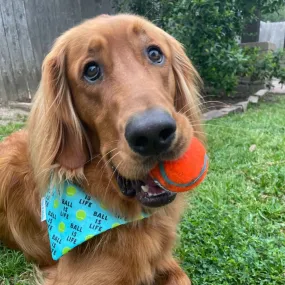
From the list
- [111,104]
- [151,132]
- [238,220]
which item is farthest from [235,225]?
[151,132]

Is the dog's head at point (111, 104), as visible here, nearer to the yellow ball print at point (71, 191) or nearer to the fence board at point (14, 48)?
the yellow ball print at point (71, 191)

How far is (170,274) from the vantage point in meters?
2.53

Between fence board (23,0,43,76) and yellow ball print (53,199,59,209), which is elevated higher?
yellow ball print (53,199,59,209)

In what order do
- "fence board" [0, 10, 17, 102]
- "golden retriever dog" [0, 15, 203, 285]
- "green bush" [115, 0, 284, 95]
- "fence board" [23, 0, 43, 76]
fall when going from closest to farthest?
"golden retriever dog" [0, 15, 203, 285] → "green bush" [115, 0, 284, 95] → "fence board" [0, 10, 17, 102] → "fence board" [23, 0, 43, 76]

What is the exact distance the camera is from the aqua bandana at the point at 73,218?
2.32 meters

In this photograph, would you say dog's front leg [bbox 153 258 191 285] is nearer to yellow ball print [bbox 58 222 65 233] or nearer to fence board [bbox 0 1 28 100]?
yellow ball print [bbox 58 222 65 233]

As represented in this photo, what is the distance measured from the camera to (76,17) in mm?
8898

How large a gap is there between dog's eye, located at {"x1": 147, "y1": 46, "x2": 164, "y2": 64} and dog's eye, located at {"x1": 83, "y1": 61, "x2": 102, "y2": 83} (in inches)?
12.9

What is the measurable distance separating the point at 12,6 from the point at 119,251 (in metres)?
6.90

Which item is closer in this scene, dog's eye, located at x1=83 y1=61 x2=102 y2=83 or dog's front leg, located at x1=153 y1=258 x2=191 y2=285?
dog's eye, located at x1=83 y1=61 x2=102 y2=83

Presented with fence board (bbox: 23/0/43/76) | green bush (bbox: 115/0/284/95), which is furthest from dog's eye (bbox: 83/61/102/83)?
fence board (bbox: 23/0/43/76)

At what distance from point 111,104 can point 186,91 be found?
2.38ft

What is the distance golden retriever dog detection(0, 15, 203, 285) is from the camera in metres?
2.01

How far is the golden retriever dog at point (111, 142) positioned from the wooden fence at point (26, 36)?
5.73 metres
